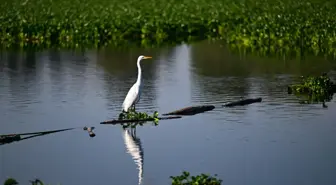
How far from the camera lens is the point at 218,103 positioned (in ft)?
70.4

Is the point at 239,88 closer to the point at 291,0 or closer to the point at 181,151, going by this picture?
the point at 181,151

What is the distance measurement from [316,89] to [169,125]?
487cm

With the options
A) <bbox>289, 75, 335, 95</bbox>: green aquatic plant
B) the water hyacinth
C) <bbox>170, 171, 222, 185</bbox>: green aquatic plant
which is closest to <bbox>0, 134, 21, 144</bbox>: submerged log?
<bbox>170, 171, 222, 185</bbox>: green aquatic plant

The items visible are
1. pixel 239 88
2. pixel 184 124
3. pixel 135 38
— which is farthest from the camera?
pixel 135 38

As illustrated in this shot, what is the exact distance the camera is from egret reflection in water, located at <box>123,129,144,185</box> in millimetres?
16102

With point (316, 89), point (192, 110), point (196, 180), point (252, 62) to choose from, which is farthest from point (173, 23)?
point (196, 180)

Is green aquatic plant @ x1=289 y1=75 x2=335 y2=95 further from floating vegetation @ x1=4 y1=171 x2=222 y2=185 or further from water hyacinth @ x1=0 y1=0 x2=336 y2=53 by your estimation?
floating vegetation @ x1=4 y1=171 x2=222 y2=185

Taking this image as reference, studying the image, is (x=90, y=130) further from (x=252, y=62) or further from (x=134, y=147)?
(x=252, y=62)

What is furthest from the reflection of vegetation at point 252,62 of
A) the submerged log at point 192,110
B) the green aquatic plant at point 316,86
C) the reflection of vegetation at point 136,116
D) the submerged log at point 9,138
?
the submerged log at point 9,138

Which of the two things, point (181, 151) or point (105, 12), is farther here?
point (105, 12)

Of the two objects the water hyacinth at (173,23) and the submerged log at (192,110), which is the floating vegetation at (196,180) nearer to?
the submerged log at (192,110)

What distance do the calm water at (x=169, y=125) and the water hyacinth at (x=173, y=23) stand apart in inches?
168

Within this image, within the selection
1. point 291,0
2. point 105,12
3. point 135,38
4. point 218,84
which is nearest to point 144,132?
point 218,84

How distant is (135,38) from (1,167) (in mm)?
21387
